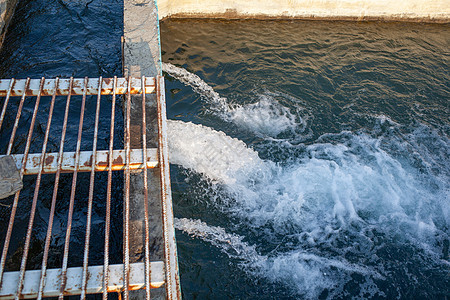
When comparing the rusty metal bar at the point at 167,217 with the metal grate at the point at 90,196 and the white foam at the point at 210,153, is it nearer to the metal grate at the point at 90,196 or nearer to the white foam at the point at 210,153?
the metal grate at the point at 90,196

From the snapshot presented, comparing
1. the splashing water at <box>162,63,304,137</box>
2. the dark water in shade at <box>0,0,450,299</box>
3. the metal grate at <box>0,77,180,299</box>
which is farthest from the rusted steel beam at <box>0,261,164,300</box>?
the splashing water at <box>162,63,304,137</box>

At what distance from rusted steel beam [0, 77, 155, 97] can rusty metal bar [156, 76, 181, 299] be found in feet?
1.15

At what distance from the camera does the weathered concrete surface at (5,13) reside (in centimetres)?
878

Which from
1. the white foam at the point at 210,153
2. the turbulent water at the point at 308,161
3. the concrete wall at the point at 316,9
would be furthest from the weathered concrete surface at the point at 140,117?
the concrete wall at the point at 316,9

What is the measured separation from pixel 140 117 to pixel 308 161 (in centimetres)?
371

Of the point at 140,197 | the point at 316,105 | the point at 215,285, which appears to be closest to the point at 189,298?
the point at 215,285

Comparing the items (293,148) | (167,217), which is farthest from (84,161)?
(293,148)

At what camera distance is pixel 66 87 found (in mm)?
5109

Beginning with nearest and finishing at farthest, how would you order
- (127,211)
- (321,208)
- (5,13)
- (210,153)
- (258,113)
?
(127,211)
(321,208)
(210,153)
(258,113)
(5,13)

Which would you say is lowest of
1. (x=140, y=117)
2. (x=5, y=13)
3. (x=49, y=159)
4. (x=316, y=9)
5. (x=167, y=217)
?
(x=167, y=217)

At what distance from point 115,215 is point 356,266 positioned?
4.13 meters

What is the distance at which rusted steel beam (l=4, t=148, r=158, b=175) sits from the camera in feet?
14.2

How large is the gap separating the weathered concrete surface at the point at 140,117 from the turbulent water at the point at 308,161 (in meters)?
1.34

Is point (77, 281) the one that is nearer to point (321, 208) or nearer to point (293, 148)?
point (321, 208)
